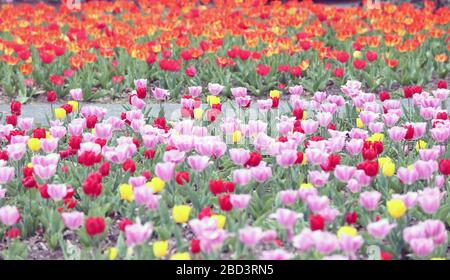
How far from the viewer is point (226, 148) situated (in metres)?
5.50

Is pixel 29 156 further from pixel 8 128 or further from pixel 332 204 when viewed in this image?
pixel 332 204

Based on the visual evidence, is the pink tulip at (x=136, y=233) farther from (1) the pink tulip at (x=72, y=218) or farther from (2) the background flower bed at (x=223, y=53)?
(2) the background flower bed at (x=223, y=53)

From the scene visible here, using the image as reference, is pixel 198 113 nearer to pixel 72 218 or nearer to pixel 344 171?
pixel 344 171

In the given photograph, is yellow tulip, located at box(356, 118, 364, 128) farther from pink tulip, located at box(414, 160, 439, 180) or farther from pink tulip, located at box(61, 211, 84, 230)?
pink tulip, located at box(61, 211, 84, 230)

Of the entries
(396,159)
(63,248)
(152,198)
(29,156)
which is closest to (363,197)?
(152,198)

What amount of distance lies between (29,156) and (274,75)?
3102 mm

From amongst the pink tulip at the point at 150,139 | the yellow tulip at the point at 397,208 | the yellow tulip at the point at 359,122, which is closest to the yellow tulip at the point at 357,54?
the yellow tulip at the point at 359,122

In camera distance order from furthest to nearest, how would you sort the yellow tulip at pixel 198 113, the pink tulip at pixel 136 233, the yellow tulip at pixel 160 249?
the yellow tulip at pixel 198 113 < the yellow tulip at pixel 160 249 < the pink tulip at pixel 136 233

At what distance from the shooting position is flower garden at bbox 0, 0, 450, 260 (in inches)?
167

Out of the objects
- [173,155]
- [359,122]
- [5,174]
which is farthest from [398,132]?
[5,174]

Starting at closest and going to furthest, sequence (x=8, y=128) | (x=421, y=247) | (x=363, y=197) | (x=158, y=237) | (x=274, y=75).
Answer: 1. (x=421, y=247)
2. (x=363, y=197)
3. (x=158, y=237)
4. (x=8, y=128)
5. (x=274, y=75)

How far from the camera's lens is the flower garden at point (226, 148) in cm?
425

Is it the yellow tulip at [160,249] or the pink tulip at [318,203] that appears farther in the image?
the pink tulip at [318,203]

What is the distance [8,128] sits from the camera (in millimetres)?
5613
